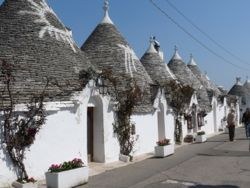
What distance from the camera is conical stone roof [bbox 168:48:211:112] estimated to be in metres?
31.0

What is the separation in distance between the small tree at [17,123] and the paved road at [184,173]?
6.12 ft

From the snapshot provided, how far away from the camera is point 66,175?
1052cm

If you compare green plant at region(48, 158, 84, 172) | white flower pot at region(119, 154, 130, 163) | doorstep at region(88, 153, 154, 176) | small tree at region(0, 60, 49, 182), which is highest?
small tree at region(0, 60, 49, 182)

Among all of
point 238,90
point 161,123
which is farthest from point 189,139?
point 238,90

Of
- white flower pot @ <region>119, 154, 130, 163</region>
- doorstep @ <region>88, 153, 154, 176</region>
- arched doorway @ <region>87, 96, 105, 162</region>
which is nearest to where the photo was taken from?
doorstep @ <region>88, 153, 154, 176</region>

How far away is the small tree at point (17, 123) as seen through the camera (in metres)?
11.0

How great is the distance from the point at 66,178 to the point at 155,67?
15.8 metres

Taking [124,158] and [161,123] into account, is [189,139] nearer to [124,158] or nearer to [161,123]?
[161,123]

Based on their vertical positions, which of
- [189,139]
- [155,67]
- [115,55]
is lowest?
[189,139]

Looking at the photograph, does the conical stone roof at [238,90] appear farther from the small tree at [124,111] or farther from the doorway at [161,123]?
the small tree at [124,111]

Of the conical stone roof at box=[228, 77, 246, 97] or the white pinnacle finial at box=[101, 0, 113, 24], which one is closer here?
the white pinnacle finial at box=[101, 0, 113, 24]

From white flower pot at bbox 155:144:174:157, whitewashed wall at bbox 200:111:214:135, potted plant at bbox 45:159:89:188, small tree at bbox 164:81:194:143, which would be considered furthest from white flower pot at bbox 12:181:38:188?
whitewashed wall at bbox 200:111:214:135

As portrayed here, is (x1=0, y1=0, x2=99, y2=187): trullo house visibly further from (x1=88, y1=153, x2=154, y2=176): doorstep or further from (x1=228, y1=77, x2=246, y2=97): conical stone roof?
(x1=228, y1=77, x2=246, y2=97): conical stone roof

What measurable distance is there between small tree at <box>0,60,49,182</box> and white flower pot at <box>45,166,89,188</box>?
574 mm
